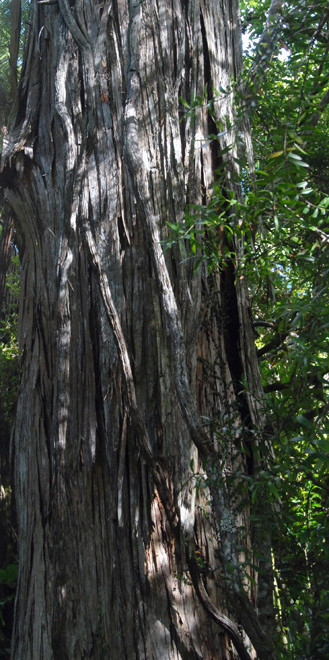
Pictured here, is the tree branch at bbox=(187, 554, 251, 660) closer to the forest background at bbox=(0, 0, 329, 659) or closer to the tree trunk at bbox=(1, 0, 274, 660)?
the tree trunk at bbox=(1, 0, 274, 660)

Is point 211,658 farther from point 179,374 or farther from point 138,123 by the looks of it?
point 138,123

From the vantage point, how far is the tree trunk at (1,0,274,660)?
7.17ft

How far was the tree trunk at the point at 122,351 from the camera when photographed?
2.19 meters

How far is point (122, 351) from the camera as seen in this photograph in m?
2.28

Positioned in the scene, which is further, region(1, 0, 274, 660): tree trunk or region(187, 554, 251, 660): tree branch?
region(1, 0, 274, 660): tree trunk

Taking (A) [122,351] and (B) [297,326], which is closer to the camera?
(B) [297,326]

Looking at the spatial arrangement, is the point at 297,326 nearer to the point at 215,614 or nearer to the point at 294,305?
the point at 294,305

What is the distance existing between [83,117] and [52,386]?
4.07 ft

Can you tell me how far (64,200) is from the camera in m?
2.68

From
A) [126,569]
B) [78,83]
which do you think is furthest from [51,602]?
[78,83]

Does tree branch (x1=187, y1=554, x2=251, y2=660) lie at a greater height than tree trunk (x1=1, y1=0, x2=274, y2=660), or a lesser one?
lesser

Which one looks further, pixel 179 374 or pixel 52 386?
pixel 52 386

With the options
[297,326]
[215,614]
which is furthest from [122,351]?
[215,614]

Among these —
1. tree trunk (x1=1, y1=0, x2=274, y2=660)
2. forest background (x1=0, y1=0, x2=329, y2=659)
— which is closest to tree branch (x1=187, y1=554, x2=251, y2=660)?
tree trunk (x1=1, y1=0, x2=274, y2=660)
